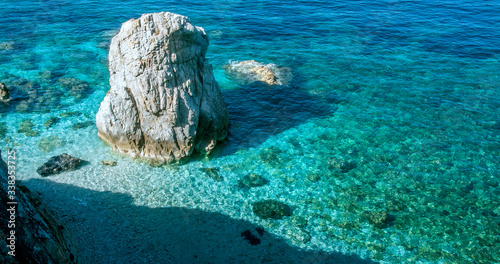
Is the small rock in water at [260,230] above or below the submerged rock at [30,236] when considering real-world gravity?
below

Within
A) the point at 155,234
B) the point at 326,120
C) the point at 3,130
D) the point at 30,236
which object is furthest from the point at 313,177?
the point at 3,130

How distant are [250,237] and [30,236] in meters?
11.0

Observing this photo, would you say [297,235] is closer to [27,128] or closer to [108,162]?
[108,162]

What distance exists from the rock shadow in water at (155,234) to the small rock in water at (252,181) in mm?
3125

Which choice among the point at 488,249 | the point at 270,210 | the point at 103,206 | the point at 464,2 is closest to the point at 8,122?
the point at 103,206

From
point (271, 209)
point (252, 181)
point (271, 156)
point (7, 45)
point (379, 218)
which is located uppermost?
point (7, 45)

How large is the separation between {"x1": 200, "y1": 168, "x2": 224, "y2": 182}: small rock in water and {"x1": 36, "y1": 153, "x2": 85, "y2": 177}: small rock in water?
8523 mm

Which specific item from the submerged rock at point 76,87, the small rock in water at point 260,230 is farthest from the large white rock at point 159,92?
the submerged rock at point 76,87

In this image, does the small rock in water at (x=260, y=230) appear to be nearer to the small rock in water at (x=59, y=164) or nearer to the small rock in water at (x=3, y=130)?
the small rock in water at (x=59, y=164)

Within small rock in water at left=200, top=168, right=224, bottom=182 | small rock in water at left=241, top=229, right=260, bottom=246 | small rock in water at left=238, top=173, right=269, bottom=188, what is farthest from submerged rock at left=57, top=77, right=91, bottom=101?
small rock in water at left=241, top=229, right=260, bottom=246

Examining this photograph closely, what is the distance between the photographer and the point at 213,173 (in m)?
24.6

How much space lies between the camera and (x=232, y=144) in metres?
27.7

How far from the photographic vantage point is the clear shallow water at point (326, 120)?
862 inches

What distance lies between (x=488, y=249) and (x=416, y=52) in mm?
28700
